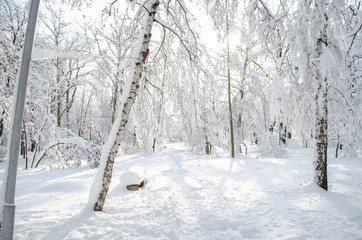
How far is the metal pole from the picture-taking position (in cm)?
190

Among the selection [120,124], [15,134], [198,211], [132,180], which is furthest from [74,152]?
[15,134]

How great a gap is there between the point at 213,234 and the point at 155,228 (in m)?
1.01

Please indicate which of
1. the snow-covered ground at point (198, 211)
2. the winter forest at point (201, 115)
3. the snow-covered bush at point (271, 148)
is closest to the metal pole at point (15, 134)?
the winter forest at point (201, 115)

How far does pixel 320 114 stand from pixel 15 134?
6.24m

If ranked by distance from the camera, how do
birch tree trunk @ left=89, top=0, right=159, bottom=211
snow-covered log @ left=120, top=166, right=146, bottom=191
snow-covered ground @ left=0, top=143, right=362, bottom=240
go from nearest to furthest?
snow-covered ground @ left=0, top=143, right=362, bottom=240, birch tree trunk @ left=89, top=0, right=159, bottom=211, snow-covered log @ left=120, top=166, right=146, bottom=191

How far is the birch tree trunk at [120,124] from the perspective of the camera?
12.4 feet

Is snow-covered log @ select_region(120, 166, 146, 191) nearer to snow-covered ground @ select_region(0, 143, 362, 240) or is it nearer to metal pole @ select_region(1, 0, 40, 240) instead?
snow-covered ground @ select_region(0, 143, 362, 240)

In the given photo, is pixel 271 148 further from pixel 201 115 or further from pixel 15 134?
pixel 15 134

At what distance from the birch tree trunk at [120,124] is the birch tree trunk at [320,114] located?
4189 mm

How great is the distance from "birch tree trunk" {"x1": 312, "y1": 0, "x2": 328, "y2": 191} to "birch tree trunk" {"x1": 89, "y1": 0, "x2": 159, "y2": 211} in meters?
4.19

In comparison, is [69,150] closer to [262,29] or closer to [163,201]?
[163,201]

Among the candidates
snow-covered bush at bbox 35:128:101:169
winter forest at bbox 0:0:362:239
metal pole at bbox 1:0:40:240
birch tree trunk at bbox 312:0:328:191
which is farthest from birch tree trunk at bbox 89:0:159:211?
snow-covered bush at bbox 35:128:101:169

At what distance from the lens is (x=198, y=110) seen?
16.3 ft

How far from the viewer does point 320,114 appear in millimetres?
5082
